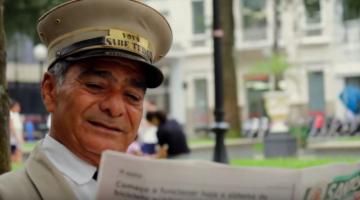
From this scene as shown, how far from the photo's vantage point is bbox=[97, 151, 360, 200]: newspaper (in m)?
1.16

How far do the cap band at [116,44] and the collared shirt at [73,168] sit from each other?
210 mm

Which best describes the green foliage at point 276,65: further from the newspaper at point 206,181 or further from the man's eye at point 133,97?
the newspaper at point 206,181

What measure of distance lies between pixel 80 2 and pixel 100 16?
58mm

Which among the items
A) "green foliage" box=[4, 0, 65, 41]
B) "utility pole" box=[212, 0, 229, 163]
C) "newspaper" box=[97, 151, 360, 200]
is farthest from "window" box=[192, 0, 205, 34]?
"newspaper" box=[97, 151, 360, 200]

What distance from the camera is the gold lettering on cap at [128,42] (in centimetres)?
152

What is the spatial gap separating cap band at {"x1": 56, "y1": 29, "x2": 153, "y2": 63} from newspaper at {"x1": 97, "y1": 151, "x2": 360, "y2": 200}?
421 mm

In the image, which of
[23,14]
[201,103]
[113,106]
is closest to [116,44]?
[113,106]

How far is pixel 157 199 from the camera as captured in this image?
1189 millimetres

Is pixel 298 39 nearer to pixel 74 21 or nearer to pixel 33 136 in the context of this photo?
pixel 33 136

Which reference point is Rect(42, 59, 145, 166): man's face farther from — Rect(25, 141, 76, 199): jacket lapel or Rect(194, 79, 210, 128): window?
Rect(194, 79, 210, 128): window

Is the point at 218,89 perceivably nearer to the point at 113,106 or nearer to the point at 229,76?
the point at 113,106

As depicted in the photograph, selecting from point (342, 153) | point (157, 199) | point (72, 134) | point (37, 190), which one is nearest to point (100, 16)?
point (72, 134)

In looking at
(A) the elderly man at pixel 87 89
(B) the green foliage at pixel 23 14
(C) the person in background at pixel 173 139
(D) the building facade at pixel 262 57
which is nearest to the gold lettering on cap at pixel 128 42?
(A) the elderly man at pixel 87 89

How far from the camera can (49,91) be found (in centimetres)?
160
